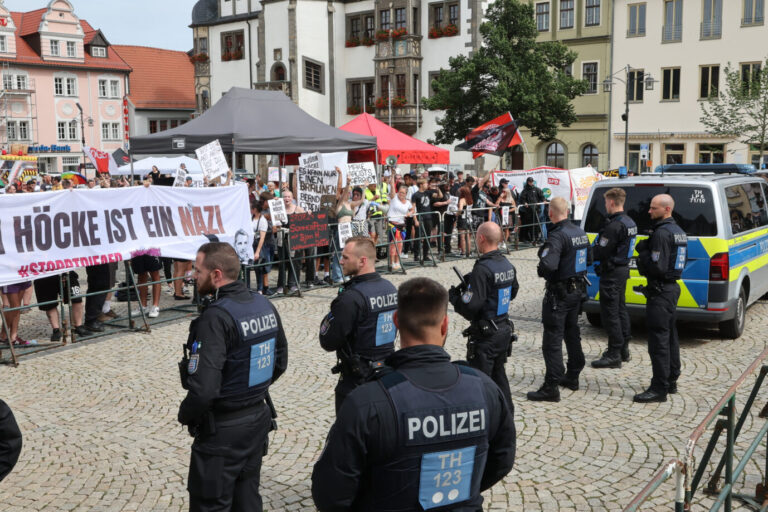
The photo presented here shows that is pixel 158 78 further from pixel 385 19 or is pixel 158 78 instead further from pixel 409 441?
pixel 409 441

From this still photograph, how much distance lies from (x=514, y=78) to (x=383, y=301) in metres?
32.6

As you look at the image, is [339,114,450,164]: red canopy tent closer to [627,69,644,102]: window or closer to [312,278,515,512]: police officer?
[312,278,515,512]: police officer

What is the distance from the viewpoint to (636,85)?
42.5m

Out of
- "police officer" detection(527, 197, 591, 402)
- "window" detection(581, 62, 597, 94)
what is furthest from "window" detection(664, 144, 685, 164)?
"police officer" detection(527, 197, 591, 402)

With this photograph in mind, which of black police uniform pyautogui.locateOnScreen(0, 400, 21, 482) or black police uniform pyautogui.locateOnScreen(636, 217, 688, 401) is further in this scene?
black police uniform pyautogui.locateOnScreen(636, 217, 688, 401)

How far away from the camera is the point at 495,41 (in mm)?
35625

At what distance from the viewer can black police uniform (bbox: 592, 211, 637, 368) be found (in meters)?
8.08

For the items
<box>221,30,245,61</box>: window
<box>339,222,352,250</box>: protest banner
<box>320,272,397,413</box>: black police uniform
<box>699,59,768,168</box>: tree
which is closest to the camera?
<box>320,272,397,413</box>: black police uniform

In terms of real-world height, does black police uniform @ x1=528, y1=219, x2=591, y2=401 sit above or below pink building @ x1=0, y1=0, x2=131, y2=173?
below

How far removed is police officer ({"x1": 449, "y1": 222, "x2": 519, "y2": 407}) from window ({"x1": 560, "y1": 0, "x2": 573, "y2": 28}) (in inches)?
1668

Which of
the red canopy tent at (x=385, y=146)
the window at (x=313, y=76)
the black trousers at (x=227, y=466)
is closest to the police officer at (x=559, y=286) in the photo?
the black trousers at (x=227, y=466)

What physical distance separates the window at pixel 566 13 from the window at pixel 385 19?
1060cm

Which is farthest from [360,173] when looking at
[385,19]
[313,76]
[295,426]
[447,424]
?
[313,76]

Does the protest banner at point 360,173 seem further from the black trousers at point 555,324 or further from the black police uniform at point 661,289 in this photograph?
the black police uniform at point 661,289
